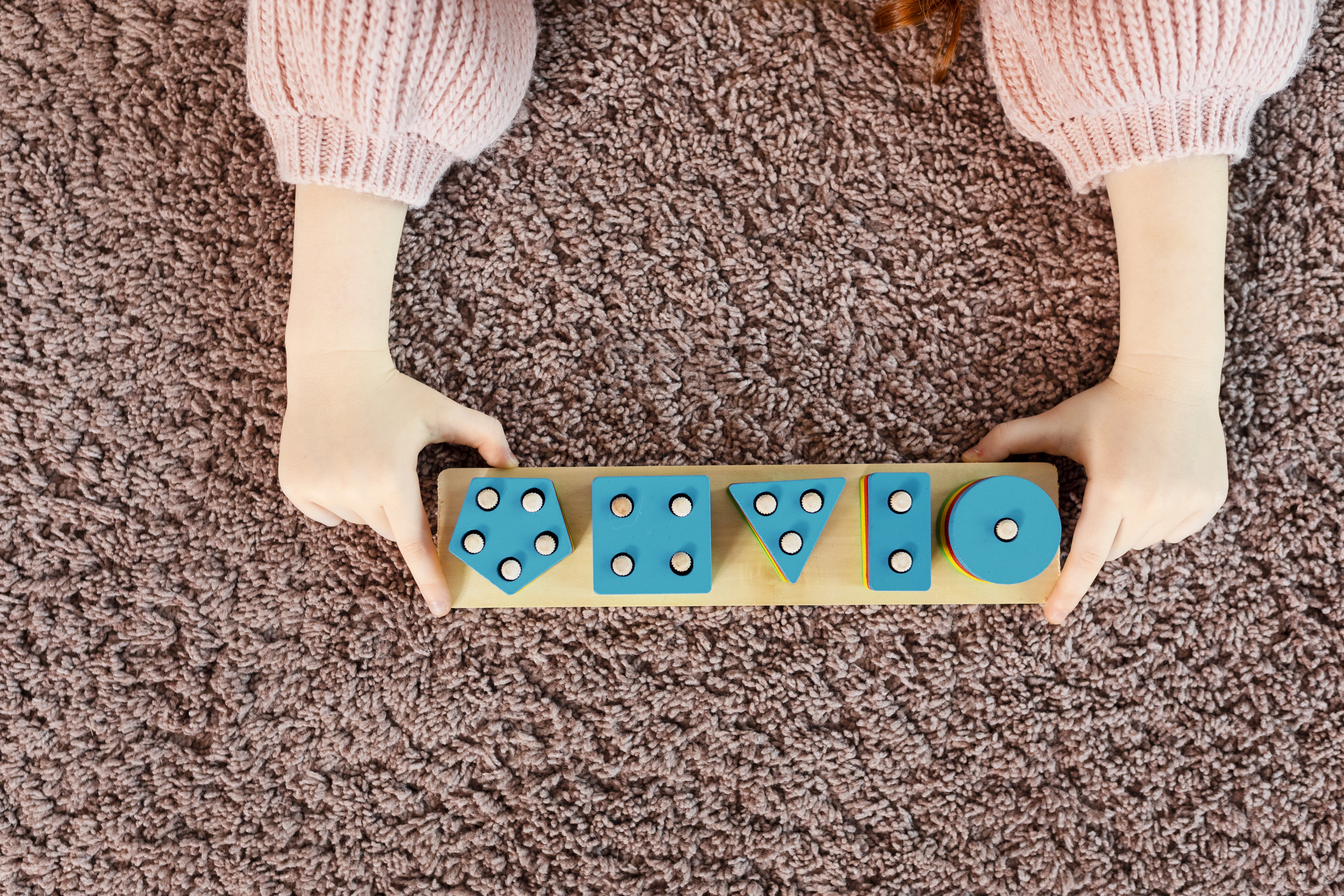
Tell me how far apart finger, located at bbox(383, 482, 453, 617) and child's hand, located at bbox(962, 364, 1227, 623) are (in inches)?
15.6

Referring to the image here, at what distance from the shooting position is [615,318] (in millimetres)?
659

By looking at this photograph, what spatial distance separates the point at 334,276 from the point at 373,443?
0.12 metres

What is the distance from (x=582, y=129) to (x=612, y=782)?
0.49 m

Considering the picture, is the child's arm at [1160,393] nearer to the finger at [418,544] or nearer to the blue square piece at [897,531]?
the blue square piece at [897,531]

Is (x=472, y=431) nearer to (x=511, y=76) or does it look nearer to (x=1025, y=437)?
(x=511, y=76)

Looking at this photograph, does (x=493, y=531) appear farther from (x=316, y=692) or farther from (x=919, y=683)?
(x=919, y=683)

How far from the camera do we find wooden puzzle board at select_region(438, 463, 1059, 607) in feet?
1.99

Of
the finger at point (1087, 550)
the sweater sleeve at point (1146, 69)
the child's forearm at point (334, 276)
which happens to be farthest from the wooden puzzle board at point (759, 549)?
the sweater sleeve at point (1146, 69)

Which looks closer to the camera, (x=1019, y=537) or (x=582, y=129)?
(x=1019, y=537)

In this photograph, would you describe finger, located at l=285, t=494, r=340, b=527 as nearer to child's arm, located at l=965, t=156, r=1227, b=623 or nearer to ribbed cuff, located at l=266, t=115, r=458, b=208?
ribbed cuff, located at l=266, t=115, r=458, b=208

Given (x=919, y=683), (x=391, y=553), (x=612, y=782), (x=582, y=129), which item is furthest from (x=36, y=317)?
(x=919, y=683)

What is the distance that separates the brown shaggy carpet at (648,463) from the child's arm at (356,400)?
0.04 metres

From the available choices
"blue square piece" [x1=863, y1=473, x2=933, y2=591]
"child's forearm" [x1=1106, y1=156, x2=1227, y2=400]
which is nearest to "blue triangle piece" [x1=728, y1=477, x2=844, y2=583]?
"blue square piece" [x1=863, y1=473, x2=933, y2=591]

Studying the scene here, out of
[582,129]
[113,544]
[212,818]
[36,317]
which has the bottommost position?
[212,818]
